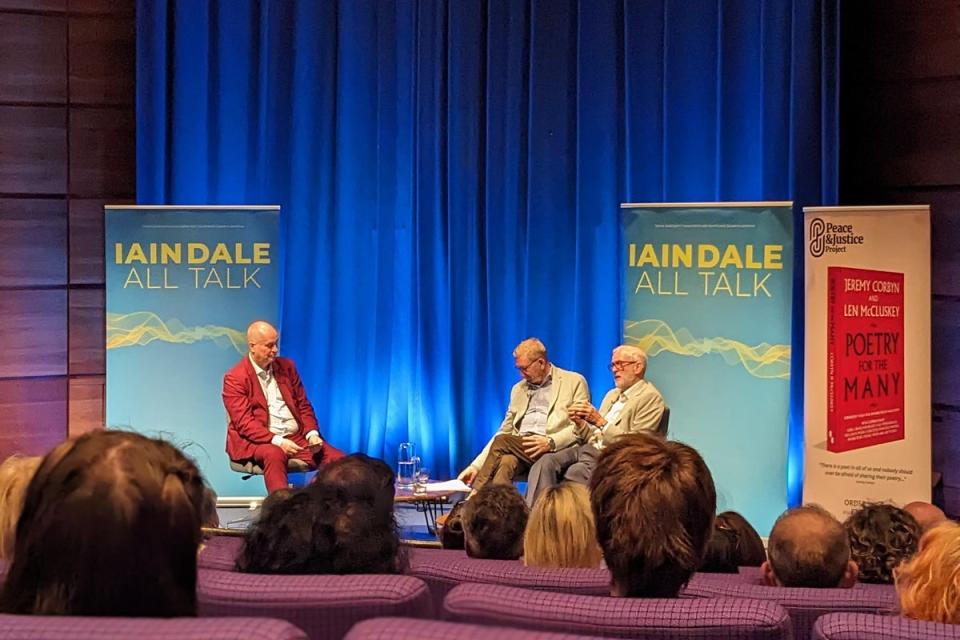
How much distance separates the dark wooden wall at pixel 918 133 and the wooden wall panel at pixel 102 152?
415 centimetres

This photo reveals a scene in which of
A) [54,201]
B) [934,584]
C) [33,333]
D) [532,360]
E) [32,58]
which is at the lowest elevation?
[934,584]

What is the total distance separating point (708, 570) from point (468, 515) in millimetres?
711

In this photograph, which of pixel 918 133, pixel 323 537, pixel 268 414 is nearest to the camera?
pixel 323 537

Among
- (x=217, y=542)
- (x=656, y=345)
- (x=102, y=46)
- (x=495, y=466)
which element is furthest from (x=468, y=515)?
(x=102, y=46)

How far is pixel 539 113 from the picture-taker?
7.46 meters

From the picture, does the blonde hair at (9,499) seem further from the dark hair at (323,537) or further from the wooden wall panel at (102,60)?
the wooden wall panel at (102,60)

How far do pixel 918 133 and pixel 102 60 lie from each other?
4631 millimetres

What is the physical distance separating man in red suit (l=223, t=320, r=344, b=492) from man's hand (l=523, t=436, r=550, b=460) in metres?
0.92

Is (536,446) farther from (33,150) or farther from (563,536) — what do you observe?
(33,150)

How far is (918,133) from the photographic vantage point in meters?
6.46

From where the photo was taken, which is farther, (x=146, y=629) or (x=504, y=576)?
(x=504, y=576)

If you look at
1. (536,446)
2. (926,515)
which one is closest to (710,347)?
(536,446)

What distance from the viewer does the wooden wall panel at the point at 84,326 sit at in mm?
7008

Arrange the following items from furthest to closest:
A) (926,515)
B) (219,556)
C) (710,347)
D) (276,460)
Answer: (710,347)
(276,460)
(926,515)
(219,556)
